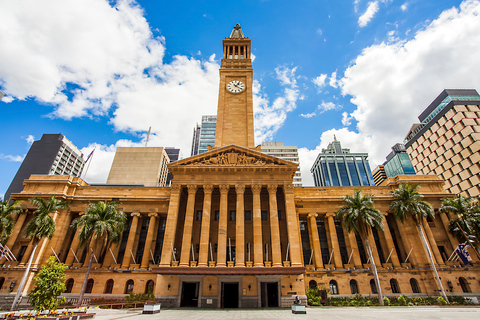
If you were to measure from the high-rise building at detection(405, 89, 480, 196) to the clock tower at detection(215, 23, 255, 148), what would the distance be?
6141 centimetres

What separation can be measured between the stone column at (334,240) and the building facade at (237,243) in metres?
0.16

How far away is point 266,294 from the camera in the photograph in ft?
110

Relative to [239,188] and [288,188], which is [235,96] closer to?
[239,188]

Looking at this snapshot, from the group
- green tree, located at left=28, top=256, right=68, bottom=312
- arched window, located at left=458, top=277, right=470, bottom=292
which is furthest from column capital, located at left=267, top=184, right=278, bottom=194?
arched window, located at left=458, top=277, right=470, bottom=292

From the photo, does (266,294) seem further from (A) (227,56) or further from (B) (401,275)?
(A) (227,56)

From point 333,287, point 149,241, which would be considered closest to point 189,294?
point 149,241

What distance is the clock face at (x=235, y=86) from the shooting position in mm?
53862

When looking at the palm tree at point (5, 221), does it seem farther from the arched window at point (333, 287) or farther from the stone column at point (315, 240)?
the arched window at point (333, 287)

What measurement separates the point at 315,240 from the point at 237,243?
45.6 feet

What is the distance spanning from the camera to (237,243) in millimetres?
34750

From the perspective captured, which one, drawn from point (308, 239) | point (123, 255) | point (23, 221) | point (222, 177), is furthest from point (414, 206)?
point (23, 221)

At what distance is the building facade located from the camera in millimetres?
33312

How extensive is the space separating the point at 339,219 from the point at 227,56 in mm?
43411

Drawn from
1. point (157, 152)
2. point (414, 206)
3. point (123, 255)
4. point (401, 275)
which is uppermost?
point (157, 152)
